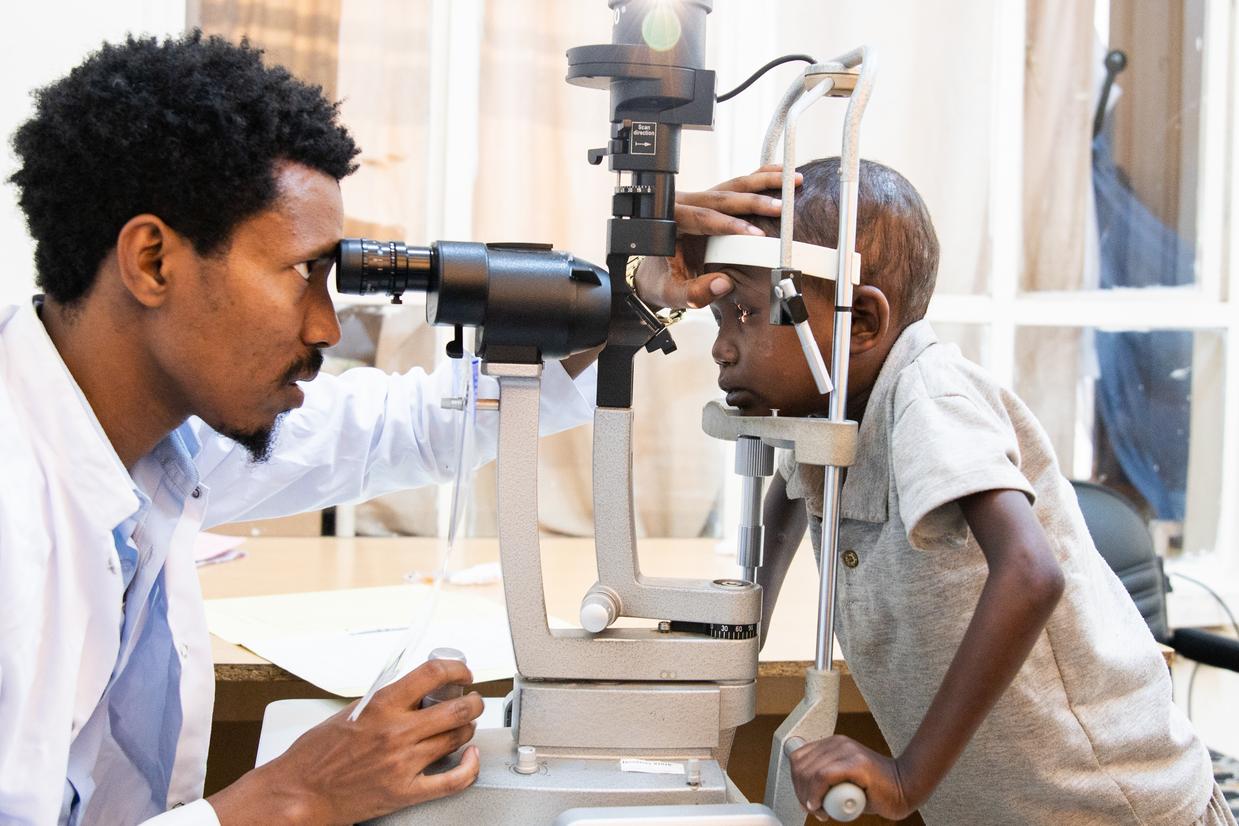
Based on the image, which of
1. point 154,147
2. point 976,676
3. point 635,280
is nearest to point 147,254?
point 154,147

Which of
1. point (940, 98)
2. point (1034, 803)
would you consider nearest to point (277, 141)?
point (1034, 803)

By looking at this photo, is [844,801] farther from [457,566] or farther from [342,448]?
[457,566]

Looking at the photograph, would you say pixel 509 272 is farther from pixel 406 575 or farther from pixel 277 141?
pixel 406 575

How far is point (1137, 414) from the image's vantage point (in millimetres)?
2533

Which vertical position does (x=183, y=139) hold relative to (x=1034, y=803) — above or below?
above

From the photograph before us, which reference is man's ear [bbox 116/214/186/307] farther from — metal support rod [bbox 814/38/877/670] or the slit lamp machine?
metal support rod [bbox 814/38/877/670]

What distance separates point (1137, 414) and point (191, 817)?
7.15 ft

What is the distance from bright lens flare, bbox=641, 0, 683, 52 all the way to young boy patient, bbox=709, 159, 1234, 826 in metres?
0.19

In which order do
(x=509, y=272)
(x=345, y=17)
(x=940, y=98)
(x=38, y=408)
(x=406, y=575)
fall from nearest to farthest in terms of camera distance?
(x=509, y=272), (x=38, y=408), (x=406, y=575), (x=345, y=17), (x=940, y=98)

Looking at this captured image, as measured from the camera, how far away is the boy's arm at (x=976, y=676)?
823mm

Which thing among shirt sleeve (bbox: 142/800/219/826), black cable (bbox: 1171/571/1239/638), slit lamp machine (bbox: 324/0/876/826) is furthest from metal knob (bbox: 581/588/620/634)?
black cable (bbox: 1171/571/1239/638)

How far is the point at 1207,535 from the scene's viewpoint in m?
2.52

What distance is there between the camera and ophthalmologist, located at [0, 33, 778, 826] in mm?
938

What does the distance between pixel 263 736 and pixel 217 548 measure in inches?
35.3
